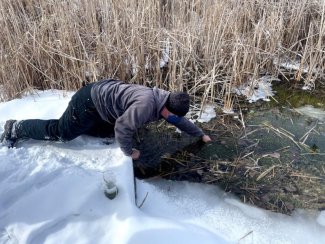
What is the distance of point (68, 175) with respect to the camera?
217 cm

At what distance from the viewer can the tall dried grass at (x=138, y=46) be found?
3242 millimetres

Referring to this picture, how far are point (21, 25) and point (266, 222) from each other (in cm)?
295

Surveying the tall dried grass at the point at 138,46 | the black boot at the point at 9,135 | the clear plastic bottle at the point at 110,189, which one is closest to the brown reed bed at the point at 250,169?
the clear plastic bottle at the point at 110,189

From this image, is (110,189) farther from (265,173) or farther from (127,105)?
(265,173)

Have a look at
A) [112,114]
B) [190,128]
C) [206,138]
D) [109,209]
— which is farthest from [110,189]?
[206,138]

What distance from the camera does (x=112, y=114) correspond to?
249 centimetres

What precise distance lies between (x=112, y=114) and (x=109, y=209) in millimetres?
733

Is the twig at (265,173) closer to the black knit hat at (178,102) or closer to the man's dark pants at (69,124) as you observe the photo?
the black knit hat at (178,102)

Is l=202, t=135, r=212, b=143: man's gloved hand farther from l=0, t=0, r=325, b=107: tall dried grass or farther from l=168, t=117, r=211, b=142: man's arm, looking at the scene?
l=0, t=0, r=325, b=107: tall dried grass

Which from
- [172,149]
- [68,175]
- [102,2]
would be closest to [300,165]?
[172,149]

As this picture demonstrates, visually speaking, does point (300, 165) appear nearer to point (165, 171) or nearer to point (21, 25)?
point (165, 171)

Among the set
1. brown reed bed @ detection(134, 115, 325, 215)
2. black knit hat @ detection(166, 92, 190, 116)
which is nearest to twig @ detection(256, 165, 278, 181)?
brown reed bed @ detection(134, 115, 325, 215)

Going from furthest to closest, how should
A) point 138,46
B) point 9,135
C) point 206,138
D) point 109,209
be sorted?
point 138,46, point 206,138, point 9,135, point 109,209

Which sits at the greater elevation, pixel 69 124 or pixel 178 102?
pixel 178 102
